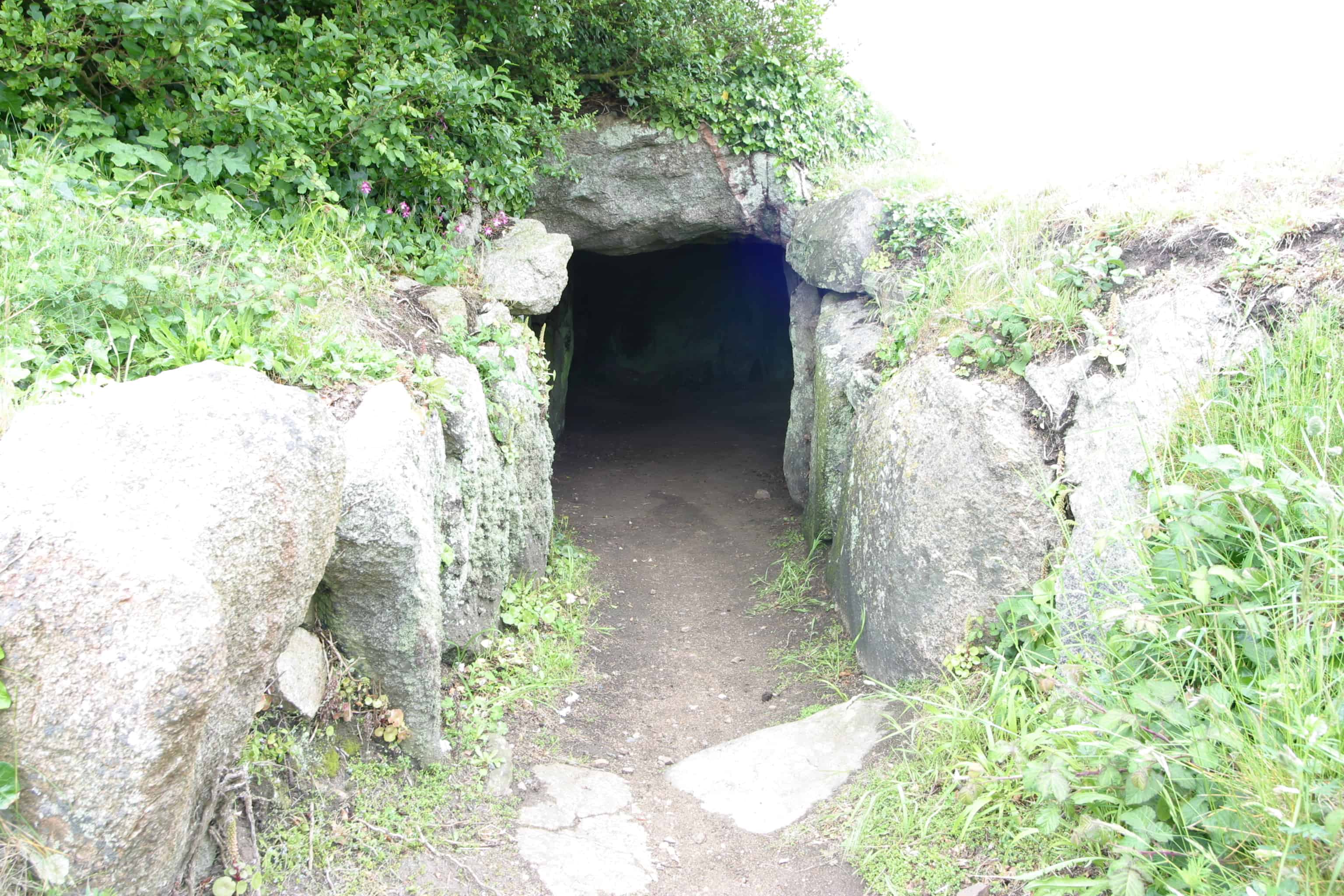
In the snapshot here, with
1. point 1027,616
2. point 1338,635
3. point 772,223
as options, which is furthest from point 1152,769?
point 772,223

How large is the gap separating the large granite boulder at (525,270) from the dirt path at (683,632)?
1848mm

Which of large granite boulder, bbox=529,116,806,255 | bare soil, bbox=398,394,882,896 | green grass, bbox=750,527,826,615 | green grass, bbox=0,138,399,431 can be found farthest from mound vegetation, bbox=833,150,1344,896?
large granite boulder, bbox=529,116,806,255

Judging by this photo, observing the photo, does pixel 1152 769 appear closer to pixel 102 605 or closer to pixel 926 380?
pixel 926 380

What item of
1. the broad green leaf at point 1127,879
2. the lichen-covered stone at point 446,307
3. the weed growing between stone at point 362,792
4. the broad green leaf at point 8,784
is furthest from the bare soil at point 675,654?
the lichen-covered stone at point 446,307

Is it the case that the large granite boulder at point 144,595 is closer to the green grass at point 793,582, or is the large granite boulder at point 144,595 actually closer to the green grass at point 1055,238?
the green grass at point 1055,238

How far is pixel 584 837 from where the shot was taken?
3365 mm

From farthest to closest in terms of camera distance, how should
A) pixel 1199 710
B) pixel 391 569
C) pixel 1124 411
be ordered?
1. pixel 1124 411
2. pixel 391 569
3. pixel 1199 710

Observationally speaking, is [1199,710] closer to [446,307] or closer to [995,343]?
[995,343]

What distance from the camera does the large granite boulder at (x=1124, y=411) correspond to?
10.2ft

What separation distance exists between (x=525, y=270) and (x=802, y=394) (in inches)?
92.1

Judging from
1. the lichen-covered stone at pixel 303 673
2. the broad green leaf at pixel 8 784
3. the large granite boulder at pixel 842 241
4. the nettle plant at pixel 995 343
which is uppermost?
the large granite boulder at pixel 842 241

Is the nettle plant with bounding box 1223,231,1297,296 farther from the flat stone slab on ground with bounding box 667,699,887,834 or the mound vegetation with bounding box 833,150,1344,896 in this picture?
the flat stone slab on ground with bounding box 667,699,887,834

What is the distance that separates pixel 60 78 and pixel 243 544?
3.09 meters

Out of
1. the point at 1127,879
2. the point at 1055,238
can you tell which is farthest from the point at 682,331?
the point at 1127,879
